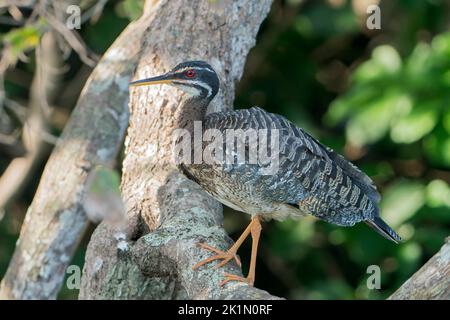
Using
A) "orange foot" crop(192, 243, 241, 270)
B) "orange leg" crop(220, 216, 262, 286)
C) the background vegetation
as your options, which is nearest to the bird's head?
"orange leg" crop(220, 216, 262, 286)

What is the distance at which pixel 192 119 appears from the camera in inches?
203

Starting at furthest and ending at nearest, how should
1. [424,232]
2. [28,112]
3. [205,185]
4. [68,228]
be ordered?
[28,112] < [424,232] < [68,228] < [205,185]

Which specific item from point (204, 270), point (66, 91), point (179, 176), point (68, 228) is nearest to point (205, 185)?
point (179, 176)

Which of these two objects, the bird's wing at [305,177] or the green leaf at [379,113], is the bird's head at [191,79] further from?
the green leaf at [379,113]

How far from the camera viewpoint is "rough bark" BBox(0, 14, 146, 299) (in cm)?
607

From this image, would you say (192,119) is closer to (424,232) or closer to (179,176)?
(179,176)

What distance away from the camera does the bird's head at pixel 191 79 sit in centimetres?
512

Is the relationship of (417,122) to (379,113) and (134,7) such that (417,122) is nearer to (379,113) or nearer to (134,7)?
(379,113)

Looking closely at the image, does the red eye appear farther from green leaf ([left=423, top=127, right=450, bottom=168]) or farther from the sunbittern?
green leaf ([left=423, top=127, right=450, bottom=168])

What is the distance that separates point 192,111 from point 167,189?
447mm

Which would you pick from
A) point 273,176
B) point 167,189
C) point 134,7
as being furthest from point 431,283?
point 134,7

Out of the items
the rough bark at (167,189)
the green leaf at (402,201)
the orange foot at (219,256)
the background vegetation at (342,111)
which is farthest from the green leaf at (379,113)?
the orange foot at (219,256)

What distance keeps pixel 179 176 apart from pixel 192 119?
323 millimetres
